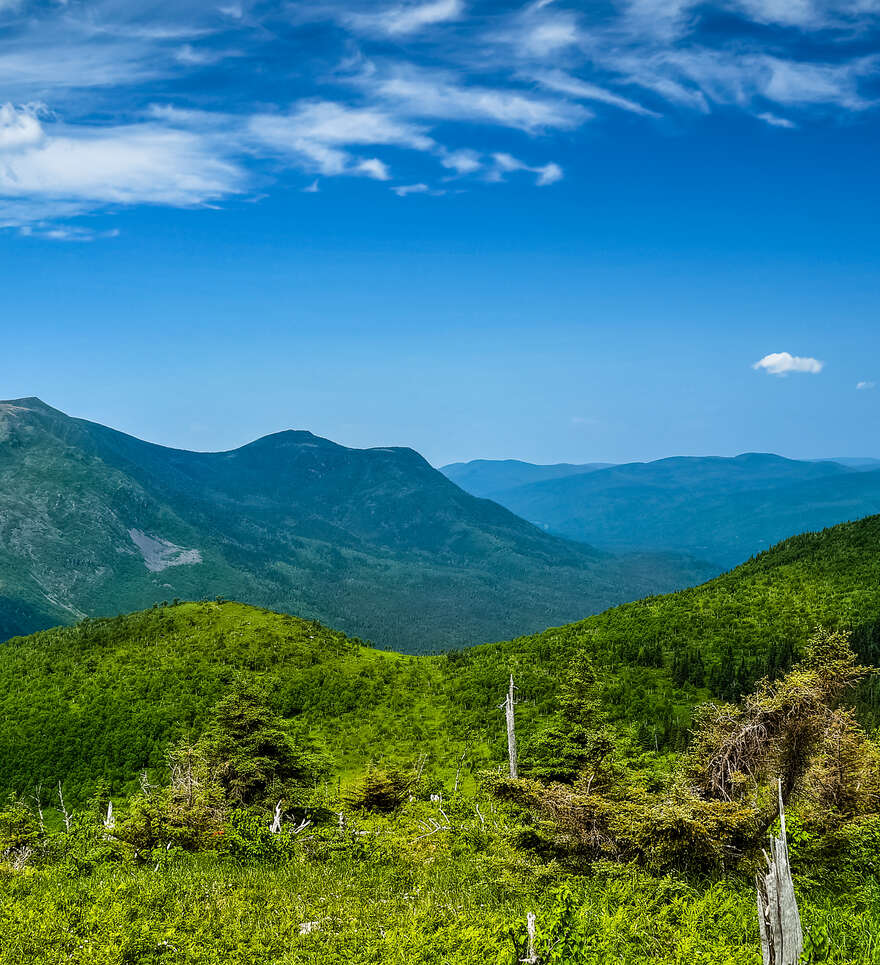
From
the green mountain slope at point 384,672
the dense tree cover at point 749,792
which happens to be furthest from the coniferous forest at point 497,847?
the green mountain slope at point 384,672

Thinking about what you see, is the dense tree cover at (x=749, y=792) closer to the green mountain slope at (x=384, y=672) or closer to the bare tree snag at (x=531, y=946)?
the bare tree snag at (x=531, y=946)

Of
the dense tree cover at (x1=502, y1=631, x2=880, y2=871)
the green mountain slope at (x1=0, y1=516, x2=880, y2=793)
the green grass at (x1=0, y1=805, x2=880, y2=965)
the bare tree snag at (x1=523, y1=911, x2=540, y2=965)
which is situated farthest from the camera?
the green mountain slope at (x1=0, y1=516, x2=880, y2=793)

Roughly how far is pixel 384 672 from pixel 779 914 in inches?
2241

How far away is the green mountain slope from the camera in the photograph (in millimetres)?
49344

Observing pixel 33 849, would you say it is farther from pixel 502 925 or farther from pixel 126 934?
pixel 502 925

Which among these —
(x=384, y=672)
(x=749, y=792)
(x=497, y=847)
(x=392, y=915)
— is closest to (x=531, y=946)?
(x=392, y=915)

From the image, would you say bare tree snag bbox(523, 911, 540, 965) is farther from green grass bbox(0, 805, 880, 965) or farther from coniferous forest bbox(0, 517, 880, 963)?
green grass bbox(0, 805, 880, 965)

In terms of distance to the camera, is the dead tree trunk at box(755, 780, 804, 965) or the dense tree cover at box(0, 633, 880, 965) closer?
the dead tree trunk at box(755, 780, 804, 965)

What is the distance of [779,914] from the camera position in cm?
736

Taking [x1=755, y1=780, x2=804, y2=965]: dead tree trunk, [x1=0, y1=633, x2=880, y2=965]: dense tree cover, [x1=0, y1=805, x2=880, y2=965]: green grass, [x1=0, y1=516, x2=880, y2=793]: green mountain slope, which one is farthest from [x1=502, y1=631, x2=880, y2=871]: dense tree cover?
[x1=0, y1=516, x2=880, y2=793]: green mountain slope

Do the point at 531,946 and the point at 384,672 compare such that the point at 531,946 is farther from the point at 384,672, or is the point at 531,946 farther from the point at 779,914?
the point at 384,672

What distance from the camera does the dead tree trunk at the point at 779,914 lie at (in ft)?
23.5

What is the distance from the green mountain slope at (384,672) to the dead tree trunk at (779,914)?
37658 mm

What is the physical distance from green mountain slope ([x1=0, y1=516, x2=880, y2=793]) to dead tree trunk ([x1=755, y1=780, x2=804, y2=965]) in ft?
124
